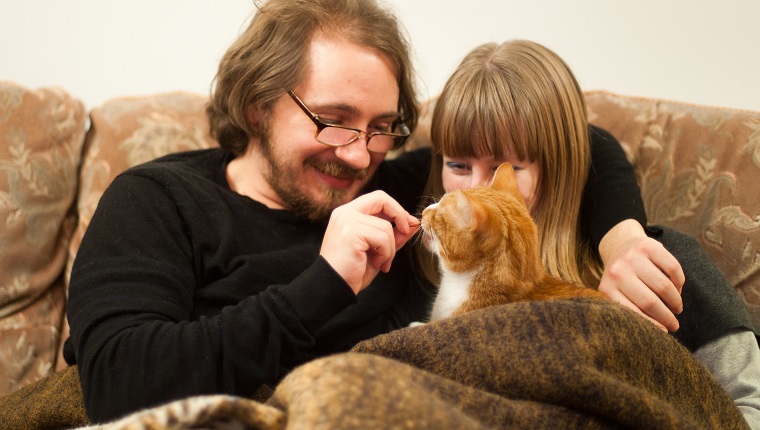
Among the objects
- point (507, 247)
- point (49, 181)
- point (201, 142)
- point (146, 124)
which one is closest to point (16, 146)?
point (49, 181)

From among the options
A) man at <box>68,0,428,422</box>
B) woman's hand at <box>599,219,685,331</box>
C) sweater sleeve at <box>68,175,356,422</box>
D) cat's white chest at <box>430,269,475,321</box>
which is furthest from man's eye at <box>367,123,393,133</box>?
woman's hand at <box>599,219,685,331</box>

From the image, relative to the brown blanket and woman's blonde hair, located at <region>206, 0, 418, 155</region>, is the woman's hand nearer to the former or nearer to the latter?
the brown blanket

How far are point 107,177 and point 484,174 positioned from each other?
111cm

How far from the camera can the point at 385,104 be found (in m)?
1.39

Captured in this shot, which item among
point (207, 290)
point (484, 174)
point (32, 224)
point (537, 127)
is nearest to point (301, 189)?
point (207, 290)

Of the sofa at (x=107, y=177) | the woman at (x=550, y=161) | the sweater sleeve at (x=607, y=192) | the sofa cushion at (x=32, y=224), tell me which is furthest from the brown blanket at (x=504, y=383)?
the sofa cushion at (x=32, y=224)

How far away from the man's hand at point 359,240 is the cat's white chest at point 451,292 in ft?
0.64

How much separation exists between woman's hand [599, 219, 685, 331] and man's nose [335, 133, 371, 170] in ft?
2.02

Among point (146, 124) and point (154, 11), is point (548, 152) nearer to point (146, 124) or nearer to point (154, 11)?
point (146, 124)

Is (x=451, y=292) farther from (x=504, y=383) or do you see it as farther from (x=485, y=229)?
(x=504, y=383)

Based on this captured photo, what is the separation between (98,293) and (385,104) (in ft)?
2.54

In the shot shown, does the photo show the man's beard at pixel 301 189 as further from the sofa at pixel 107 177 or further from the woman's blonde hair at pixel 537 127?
the sofa at pixel 107 177

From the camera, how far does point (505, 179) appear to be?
4.06 feet

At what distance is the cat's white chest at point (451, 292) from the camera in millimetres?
1195
